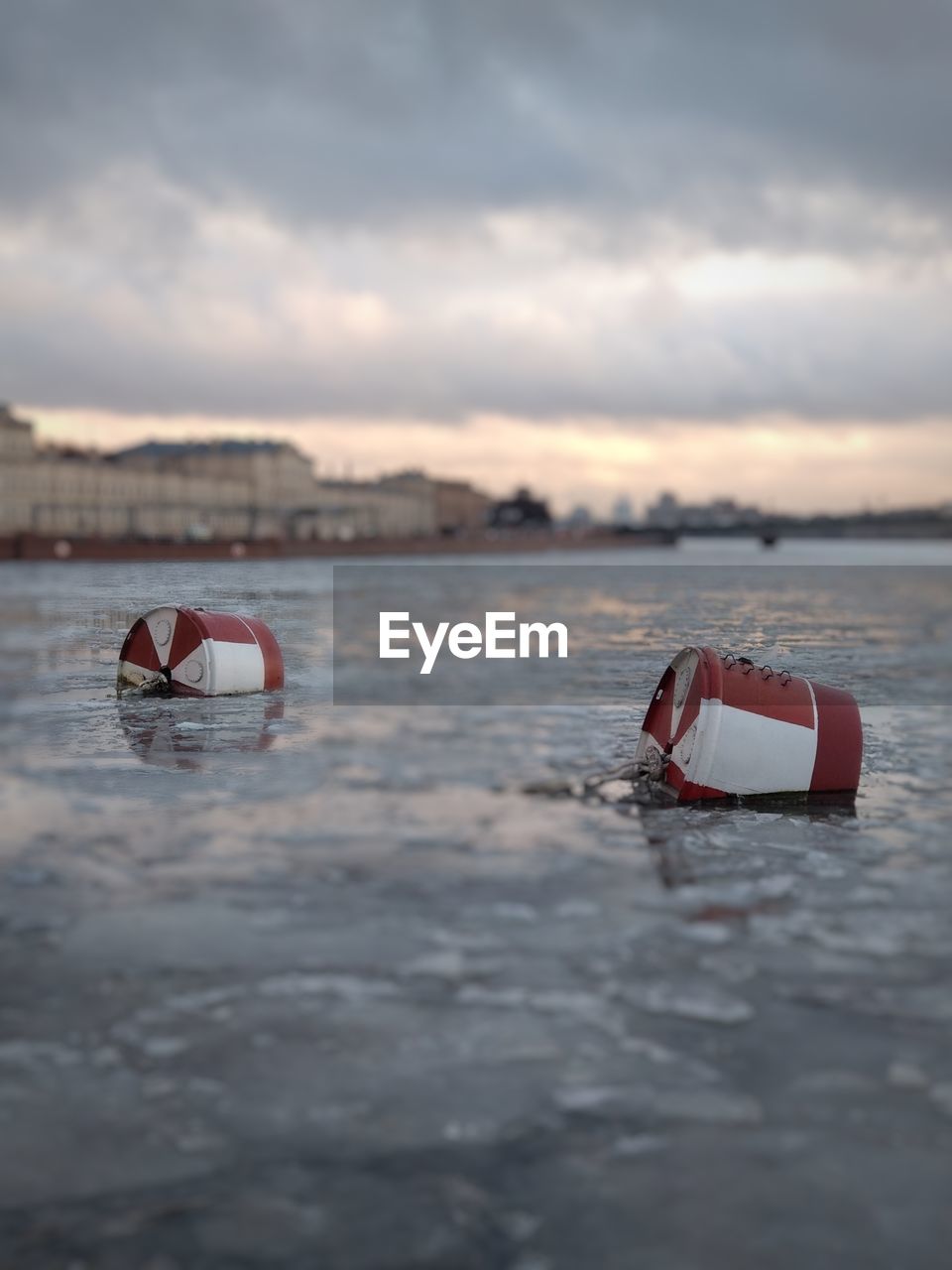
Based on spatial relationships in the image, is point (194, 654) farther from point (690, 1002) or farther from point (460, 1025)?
point (690, 1002)

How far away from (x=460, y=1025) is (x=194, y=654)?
304 inches

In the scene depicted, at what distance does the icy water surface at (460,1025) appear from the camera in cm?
313

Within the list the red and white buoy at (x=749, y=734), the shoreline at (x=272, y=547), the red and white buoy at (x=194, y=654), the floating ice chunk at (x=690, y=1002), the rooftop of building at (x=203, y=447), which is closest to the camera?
the floating ice chunk at (x=690, y=1002)

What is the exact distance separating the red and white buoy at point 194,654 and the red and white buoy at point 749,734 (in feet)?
15.8

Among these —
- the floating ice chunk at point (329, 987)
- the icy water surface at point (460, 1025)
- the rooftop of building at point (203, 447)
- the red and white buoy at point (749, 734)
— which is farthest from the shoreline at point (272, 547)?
the floating ice chunk at point (329, 987)

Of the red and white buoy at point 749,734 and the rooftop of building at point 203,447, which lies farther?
the rooftop of building at point 203,447

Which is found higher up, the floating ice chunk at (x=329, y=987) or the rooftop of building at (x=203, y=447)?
the rooftop of building at (x=203, y=447)

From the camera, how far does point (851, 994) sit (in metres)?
4.54

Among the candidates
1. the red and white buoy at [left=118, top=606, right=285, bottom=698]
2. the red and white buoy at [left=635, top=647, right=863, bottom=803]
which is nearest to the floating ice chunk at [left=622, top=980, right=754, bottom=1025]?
the red and white buoy at [left=635, top=647, right=863, bottom=803]

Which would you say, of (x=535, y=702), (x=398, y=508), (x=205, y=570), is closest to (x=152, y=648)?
(x=205, y=570)

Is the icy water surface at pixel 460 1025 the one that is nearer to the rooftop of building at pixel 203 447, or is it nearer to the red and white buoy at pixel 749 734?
the red and white buoy at pixel 749 734

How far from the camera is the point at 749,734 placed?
301 inches

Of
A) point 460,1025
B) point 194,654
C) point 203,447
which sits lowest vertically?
point 460,1025

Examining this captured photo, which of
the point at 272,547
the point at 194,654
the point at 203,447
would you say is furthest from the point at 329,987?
the point at 203,447
